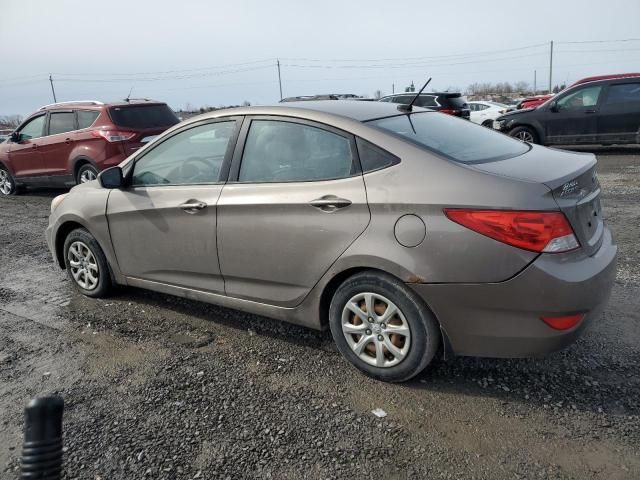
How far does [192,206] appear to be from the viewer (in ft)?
12.0

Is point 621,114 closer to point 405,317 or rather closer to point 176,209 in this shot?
point 405,317

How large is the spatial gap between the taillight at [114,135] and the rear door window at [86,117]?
381 mm

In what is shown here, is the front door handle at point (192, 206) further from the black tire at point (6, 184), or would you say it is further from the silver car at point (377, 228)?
the black tire at point (6, 184)

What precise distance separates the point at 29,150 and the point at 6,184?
155 cm

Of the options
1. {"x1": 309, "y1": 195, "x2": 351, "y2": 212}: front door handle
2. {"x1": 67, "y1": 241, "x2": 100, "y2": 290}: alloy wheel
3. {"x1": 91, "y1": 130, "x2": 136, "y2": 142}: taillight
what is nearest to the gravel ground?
{"x1": 67, "y1": 241, "x2": 100, "y2": 290}: alloy wheel

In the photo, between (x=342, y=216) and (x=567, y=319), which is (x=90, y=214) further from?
(x=567, y=319)

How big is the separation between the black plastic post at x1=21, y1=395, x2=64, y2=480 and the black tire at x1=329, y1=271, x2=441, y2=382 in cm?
188

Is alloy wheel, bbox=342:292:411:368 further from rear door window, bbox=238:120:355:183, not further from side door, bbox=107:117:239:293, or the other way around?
side door, bbox=107:117:239:293

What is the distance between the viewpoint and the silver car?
267 cm

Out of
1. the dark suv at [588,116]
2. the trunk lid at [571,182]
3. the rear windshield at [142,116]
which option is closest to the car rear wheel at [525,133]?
the dark suv at [588,116]

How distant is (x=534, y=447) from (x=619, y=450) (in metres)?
0.38

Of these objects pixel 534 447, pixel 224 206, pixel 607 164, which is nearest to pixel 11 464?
pixel 224 206

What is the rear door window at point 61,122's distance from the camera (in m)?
9.73

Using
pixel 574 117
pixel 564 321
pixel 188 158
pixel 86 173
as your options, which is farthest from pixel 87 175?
pixel 574 117
